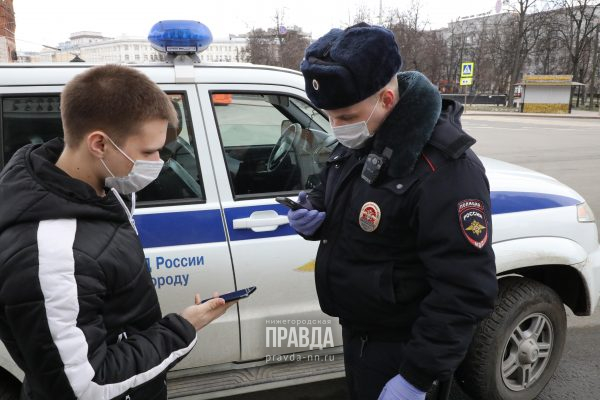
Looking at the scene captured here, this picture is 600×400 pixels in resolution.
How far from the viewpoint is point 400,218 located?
1.53 metres

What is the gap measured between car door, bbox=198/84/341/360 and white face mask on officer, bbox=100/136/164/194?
90 centimetres

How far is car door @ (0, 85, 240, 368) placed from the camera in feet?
7.29

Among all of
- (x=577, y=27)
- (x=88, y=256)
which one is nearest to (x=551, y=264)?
(x=88, y=256)

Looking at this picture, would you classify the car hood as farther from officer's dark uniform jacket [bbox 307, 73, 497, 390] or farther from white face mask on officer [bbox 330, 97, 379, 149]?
white face mask on officer [bbox 330, 97, 379, 149]

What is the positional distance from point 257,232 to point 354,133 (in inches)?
37.6

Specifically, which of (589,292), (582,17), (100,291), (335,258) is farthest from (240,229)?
(582,17)

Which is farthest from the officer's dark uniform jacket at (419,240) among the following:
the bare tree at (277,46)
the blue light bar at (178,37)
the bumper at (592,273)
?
the bare tree at (277,46)

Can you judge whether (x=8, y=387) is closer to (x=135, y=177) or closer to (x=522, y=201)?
(x=135, y=177)

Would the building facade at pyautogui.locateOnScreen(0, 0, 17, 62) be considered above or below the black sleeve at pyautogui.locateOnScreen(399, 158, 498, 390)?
above

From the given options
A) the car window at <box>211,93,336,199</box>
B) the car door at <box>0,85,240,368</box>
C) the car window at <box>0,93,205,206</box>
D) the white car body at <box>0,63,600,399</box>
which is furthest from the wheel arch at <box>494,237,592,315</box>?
the car window at <box>0,93,205,206</box>

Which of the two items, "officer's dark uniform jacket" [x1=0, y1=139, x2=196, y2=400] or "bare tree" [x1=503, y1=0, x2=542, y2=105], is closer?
"officer's dark uniform jacket" [x1=0, y1=139, x2=196, y2=400]

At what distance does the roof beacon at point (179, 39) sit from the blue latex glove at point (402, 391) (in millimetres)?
1781

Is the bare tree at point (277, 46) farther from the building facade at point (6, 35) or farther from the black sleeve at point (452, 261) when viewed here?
the black sleeve at point (452, 261)

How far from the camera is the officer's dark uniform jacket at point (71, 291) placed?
1169 millimetres
